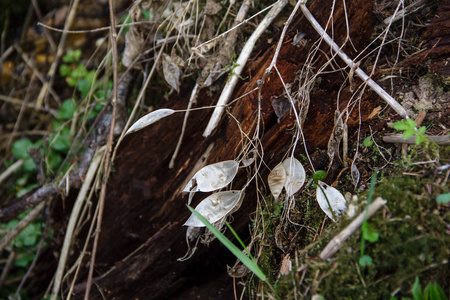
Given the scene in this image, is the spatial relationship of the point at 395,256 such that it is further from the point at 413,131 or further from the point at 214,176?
the point at 214,176

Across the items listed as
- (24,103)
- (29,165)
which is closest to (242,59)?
(29,165)

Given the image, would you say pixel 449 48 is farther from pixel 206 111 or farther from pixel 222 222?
pixel 222 222

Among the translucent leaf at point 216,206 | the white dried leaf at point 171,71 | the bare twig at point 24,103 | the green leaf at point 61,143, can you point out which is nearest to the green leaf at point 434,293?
the translucent leaf at point 216,206

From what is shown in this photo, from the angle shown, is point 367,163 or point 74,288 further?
point 74,288

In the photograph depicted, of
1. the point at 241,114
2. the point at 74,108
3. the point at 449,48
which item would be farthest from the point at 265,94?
the point at 74,108

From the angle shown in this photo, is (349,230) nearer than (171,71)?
Yes

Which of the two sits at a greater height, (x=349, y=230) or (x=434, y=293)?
(x=349, y=230)
